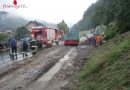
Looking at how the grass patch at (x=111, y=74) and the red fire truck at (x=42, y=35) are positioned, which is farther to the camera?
the red fire truck at (x=42, y=35)

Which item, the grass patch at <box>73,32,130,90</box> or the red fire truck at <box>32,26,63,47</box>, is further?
the red fire truck at <box>32,26,63,47</box>

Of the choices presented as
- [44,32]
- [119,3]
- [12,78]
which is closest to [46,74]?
[12,78]

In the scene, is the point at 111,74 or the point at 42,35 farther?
the point at 42,35

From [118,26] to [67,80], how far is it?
18861 mm

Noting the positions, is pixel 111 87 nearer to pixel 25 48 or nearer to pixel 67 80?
pixel 67 80

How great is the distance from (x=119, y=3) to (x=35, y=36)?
15636 millimetres

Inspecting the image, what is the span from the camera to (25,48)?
28.2m

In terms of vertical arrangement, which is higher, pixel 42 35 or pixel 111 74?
pixel 42 35

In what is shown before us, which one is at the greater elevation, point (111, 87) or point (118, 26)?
point (118, 26)

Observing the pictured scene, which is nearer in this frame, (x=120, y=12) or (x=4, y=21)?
(x=120, y=12)

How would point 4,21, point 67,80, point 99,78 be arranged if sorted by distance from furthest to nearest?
point 4,21 → point 67,80 → point 99,78

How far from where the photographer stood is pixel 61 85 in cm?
1159

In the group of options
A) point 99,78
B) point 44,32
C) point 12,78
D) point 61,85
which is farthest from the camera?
point 44,32

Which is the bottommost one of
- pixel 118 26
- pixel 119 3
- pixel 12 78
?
pixel 12 78
